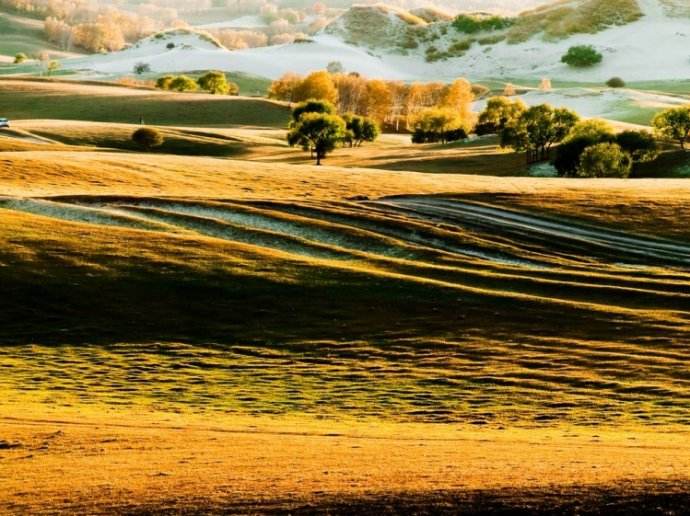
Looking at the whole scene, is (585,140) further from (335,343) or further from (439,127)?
(335,343)

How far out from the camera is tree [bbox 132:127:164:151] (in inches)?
Answer: 5674

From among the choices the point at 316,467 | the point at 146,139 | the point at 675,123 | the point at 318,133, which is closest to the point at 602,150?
the point at 675,123

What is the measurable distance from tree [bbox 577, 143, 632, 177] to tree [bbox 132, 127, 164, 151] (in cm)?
6224

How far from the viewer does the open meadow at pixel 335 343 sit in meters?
22.2

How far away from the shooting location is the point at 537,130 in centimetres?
13150


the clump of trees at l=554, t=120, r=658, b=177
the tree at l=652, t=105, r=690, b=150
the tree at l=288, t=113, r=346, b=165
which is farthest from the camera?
the tree at l=288, t=113, r=346, b=165

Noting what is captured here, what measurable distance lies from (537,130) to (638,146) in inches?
526

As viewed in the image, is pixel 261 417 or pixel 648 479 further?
pixel 261 417

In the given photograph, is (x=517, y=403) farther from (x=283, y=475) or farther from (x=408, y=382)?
(x=283, y=475)

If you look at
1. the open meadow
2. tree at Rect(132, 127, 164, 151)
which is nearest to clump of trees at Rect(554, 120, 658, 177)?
the open meadow

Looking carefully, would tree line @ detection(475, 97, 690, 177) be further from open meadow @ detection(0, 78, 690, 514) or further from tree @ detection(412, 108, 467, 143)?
tree @ detection(412, 108, 467, 143)

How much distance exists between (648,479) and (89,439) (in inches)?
618

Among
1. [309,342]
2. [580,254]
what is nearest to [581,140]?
[580,254]

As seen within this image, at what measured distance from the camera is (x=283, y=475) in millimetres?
22781
